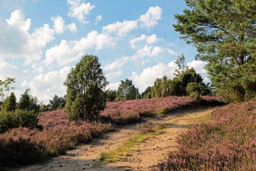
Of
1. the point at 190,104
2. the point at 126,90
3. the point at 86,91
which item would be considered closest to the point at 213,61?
the point at 190,104

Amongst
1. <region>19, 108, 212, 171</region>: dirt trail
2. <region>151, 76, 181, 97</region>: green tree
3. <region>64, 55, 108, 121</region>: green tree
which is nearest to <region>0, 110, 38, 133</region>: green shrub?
<region>64, 55, 108, 121</region>: green tree

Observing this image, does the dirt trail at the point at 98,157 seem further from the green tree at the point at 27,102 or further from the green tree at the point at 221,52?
the green tree at the point at 27,102

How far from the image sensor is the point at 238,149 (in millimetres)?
5348

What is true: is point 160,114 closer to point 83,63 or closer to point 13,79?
point 83,63

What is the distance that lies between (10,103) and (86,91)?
30.1 feet

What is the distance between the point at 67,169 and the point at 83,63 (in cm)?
1084

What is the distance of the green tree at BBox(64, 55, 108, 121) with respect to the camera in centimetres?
1557

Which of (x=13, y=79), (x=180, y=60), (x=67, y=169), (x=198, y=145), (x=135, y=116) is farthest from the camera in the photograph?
(x=180, y=60)

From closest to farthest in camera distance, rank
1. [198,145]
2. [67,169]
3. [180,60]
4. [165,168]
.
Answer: [165,168]
[67,169]
[198,145]
[180,60]

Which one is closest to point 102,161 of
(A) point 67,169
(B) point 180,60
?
(A) point 67,169

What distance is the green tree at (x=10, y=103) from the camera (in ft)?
65.1

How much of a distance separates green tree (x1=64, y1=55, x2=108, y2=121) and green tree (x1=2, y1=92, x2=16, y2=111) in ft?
25.1

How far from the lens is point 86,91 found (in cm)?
1580

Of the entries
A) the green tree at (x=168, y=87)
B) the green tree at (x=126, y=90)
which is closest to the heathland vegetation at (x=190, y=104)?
the green tree at (x=168, y=87)
